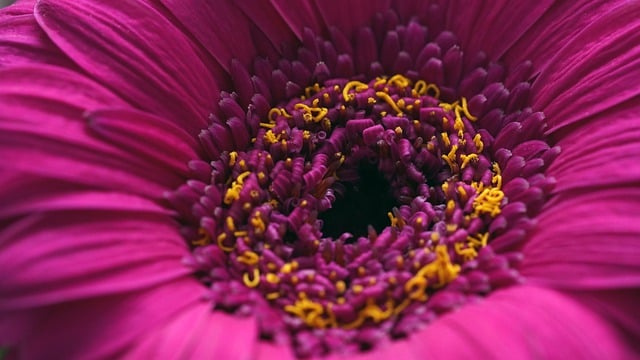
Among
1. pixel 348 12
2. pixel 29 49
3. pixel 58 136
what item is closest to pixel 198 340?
pixel 58 136

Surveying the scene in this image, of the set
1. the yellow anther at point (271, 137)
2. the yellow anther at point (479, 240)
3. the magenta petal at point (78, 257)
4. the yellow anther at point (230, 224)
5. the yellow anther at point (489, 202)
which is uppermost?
the yellow anther at point (489, 202)

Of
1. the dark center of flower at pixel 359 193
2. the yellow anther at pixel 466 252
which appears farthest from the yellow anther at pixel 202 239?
the yellow anther at pixel 466 252

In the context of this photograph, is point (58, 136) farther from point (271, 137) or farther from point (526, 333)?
point (526, 333)

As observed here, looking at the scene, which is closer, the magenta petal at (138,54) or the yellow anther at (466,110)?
the magenta petal at (138,54)

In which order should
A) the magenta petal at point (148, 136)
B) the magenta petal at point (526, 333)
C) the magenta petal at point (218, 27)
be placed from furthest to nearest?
the magenta petal at point (218, 27) < the magenta petal at point (148, 136) < the magenta petal at point (526, 333)

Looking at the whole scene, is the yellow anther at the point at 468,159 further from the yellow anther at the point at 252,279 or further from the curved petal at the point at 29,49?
the curved petal at the point at 29,49

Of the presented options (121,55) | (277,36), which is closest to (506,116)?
(277,36)

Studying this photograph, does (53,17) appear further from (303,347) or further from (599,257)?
(599,257)
